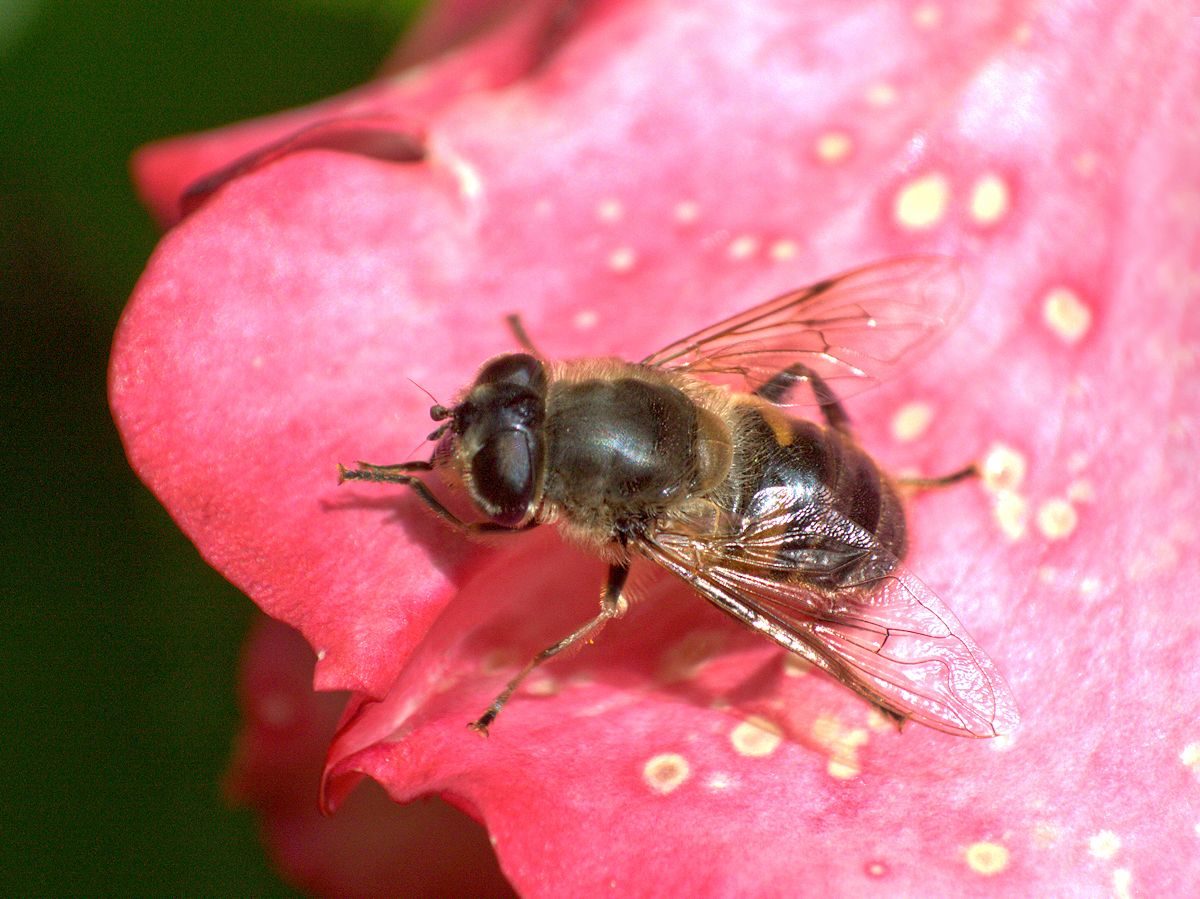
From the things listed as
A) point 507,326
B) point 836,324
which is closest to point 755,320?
point 836,324

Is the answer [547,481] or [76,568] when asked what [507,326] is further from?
[76,568]

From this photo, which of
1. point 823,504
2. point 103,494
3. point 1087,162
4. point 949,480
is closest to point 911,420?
point 949,480

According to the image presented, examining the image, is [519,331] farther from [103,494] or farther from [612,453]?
[103,494]

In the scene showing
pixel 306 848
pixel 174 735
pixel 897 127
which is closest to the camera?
pixel 897 127

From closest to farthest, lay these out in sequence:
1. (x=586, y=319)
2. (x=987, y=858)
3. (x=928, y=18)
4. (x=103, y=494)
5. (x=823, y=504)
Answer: (x=987, y=858)
(x=823, y=504)
(x=586, y=319)
(x=928, y=18)
(x=103, y=494)

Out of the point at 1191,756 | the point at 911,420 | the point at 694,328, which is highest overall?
the point at 694,328

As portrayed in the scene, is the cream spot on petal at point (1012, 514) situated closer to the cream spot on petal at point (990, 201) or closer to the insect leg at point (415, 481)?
the cream spot on petal at point (990, 201)

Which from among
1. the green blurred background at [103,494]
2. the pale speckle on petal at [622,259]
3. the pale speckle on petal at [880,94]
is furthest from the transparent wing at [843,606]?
the green blurred background at [103,494]
